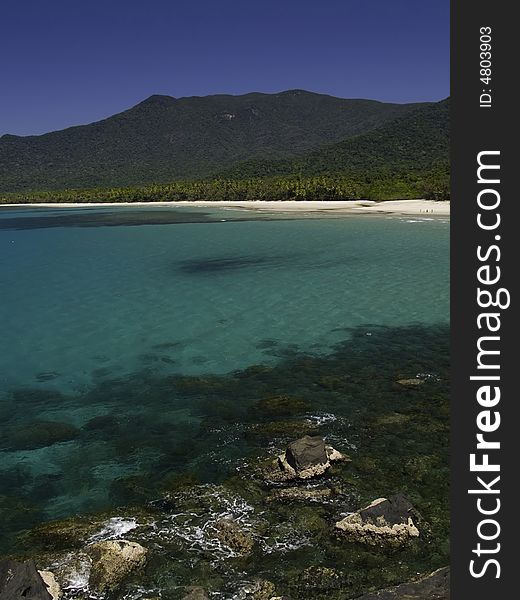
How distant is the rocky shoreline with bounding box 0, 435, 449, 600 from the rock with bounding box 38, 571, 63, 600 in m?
0.02

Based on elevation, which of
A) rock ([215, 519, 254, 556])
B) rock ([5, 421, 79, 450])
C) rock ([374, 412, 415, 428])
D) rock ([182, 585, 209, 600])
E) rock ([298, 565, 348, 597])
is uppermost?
rock ([374, 412, 415, 428])

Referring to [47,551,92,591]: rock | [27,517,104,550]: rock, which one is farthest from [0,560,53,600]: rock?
[27,517,104,550]: rock

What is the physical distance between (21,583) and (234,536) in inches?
153

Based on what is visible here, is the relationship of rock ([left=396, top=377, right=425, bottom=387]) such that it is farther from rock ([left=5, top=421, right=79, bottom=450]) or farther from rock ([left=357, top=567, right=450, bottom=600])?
rock ([left=5, top=421, right=79, bottom=450])

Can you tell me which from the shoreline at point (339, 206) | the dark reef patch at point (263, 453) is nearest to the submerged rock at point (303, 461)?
the dark reef patch at point (263, 453)

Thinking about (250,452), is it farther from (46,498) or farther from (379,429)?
(46,498)

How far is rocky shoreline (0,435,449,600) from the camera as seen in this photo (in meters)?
8.83

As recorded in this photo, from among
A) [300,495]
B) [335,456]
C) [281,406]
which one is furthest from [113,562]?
[281,406]

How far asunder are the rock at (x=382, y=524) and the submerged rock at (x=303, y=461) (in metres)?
2.06

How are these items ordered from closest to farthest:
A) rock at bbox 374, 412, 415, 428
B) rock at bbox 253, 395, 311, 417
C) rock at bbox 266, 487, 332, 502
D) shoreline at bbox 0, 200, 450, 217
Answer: rock at bbox 266, 487, 332, 502, rock at bbox 374, 412, 415, 428, rock at bbox 253, 395, 311, 417, shoreline at bbox 0, 200, 450, 217

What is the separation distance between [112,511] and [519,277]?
10149 millimetres

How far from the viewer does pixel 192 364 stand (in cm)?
2162

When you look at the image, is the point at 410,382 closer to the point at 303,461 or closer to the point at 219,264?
the point at 303,461

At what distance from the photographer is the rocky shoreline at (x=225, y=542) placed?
883 centimetres
